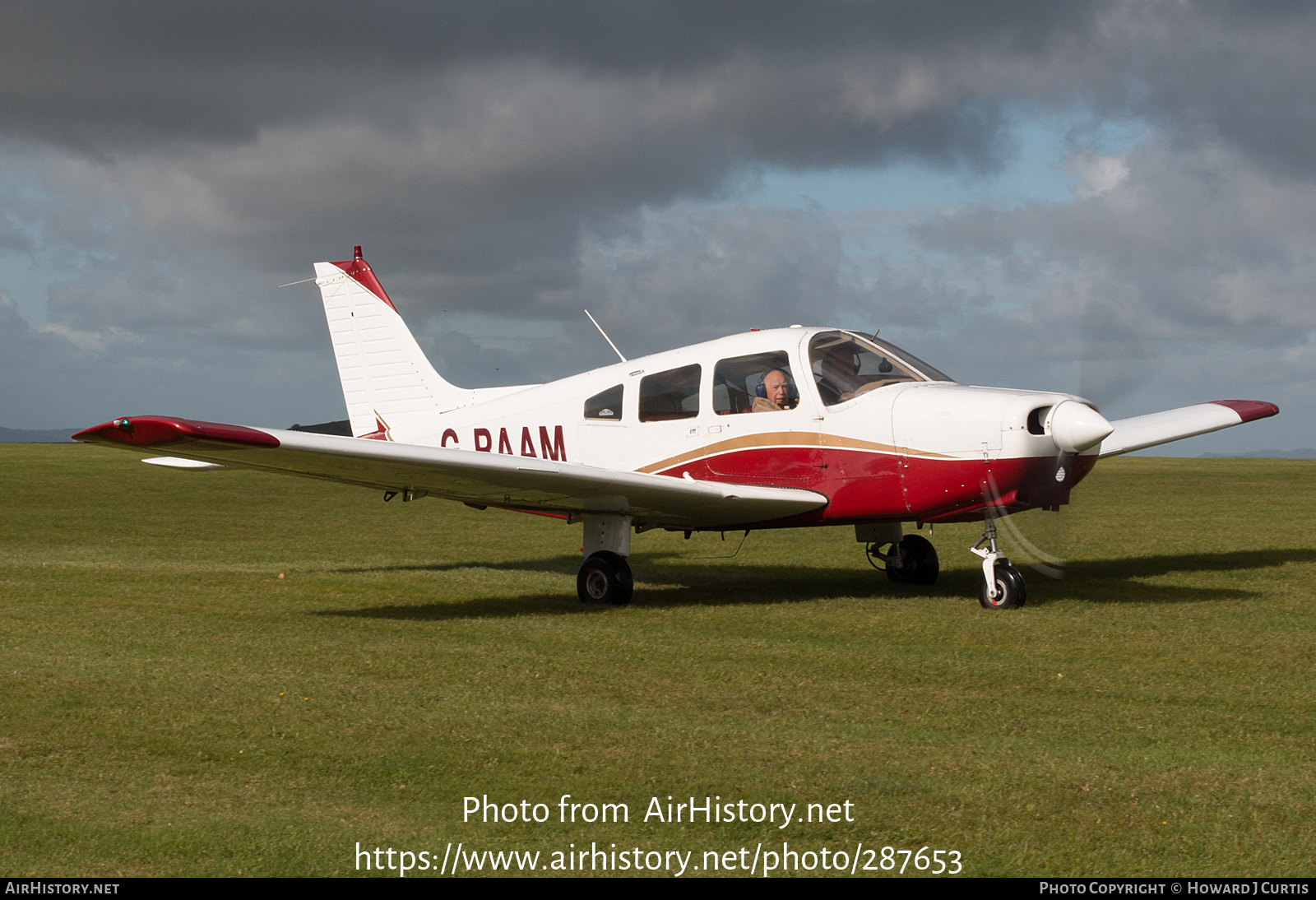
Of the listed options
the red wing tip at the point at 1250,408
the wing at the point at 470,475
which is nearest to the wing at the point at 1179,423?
Result: the red wing tip at the point at 1250,408

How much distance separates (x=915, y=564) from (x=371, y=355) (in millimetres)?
7177

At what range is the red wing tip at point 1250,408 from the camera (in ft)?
44.0

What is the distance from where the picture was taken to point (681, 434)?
10.7 meters

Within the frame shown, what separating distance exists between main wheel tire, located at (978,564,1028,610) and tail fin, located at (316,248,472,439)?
23.4 feet

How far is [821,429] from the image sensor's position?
980 centimetres

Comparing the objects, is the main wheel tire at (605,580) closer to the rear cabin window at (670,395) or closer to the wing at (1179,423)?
the rear cabin window at (670,395)

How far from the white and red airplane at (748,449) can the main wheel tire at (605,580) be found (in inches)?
0.6

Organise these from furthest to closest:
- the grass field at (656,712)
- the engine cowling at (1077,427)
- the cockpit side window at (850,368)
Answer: the cockpit side window at (850,368) < the engine cowling at (1077,427) < the grass field at (656,712)

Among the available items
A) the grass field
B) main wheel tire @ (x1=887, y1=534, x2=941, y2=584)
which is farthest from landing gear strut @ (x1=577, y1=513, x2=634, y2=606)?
main wheel tire @ (x1=887, y1=534, x2=941, y2=584)

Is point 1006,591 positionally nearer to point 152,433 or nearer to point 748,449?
point 748,449

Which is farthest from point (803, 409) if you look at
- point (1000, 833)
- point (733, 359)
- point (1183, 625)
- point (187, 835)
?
point (187, 835)

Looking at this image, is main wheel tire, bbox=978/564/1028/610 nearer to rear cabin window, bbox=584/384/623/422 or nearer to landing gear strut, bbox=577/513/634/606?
landing gear strut, bbox=577/513/634/606
